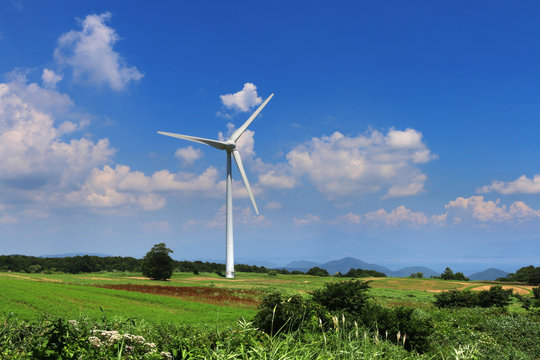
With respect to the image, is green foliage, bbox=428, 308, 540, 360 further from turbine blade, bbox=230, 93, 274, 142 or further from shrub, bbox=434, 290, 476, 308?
turbine blade, bbox=230, 93, 274, 142

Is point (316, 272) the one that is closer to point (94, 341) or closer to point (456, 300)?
point (456, 300)

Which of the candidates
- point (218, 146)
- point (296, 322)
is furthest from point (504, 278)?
point (296, 322)

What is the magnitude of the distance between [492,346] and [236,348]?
12929mm

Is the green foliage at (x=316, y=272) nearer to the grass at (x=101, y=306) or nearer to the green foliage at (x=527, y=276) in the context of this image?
the green foliage at (x=527, y=276)

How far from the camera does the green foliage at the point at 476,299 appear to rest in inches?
1303

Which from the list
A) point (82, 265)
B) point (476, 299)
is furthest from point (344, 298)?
point (82, 265)

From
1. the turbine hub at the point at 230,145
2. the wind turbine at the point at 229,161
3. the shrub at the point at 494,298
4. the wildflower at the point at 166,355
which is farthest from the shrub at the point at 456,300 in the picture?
the turbine hub at the point at 230,145

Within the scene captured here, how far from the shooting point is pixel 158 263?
58.9m

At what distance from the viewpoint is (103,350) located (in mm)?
6719

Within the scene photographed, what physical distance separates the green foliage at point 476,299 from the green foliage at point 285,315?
2637cm

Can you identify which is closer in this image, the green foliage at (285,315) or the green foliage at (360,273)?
the green foliage at (285,315)

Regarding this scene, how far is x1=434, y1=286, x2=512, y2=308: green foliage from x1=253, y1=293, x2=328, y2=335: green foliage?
26370 mm

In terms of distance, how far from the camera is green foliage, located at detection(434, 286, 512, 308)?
3309cm

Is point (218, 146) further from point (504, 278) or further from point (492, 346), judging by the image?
point (504, 278)
